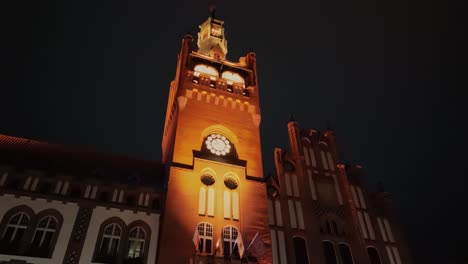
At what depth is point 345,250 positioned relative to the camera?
28000 mm

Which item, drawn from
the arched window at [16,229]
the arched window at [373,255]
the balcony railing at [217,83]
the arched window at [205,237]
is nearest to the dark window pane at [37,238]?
the arched window at [16,229]

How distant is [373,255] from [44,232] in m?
23.0

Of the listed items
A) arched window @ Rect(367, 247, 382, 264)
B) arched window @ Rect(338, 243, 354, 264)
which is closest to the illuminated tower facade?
arched window @ Rect(338, 243, 354, 264)

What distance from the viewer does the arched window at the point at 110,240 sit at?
76.6 feet

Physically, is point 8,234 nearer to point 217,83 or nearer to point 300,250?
point 300,250

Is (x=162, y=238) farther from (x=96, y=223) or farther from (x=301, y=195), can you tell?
(x=301, y=195)

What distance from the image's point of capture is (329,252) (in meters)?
27.5

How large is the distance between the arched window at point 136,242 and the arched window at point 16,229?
6.35 m

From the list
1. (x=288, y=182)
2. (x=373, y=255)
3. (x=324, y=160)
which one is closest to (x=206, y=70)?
(x=288, y=182)

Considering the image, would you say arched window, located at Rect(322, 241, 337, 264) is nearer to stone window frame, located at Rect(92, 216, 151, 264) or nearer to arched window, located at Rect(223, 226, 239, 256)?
arched window, located at Rect(223, 226, 239, 256)

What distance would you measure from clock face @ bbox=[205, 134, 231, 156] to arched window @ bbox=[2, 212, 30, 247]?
45.4 feet

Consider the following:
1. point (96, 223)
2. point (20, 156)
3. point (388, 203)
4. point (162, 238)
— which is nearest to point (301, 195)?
point (388, 203)

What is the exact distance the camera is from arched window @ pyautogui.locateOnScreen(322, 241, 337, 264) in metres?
27.1

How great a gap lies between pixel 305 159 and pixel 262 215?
7.73 m
